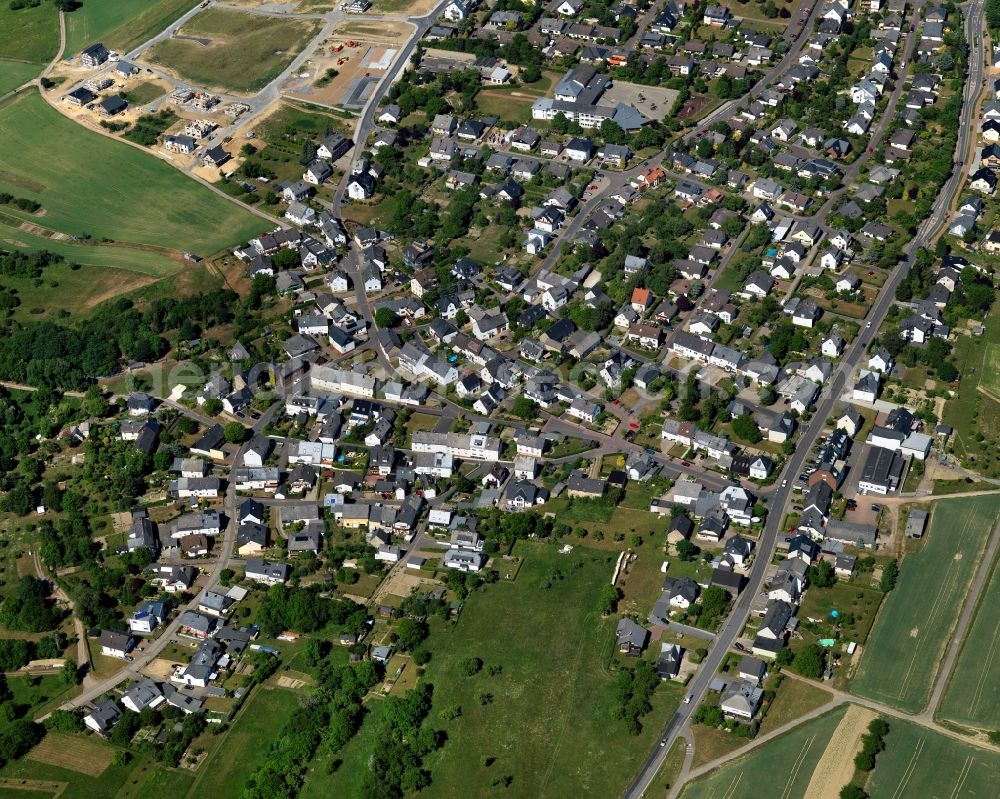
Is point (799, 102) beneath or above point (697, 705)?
above

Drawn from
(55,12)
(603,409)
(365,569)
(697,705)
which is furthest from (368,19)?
(697,705)

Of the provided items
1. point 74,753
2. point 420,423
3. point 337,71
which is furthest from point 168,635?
point 337,71

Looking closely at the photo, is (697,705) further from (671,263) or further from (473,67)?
(473,67)

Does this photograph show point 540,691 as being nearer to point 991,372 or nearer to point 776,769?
point 776,769

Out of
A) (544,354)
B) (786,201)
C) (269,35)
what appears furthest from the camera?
(269,35)

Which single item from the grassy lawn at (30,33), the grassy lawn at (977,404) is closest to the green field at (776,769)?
the grassy lawn at (977,404)

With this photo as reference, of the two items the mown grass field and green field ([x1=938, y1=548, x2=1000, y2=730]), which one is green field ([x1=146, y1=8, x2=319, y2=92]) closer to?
the mown grass field

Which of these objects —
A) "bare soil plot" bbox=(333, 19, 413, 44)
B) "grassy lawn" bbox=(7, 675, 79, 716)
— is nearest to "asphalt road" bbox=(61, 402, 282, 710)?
"grassy lawn" bbox=(7, 675, 79, 716)
